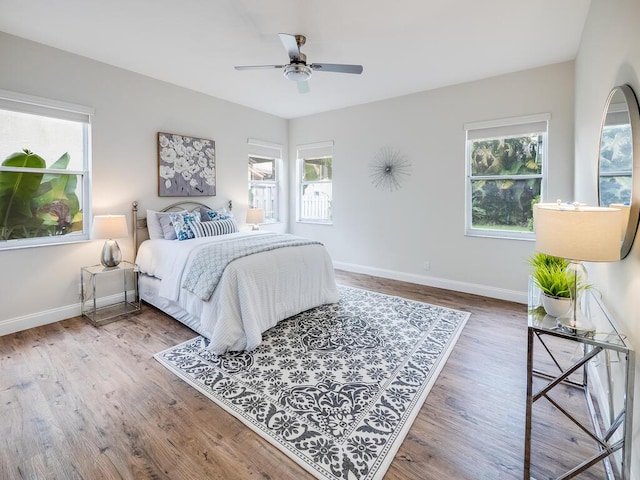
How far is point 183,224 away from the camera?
382 centimetres

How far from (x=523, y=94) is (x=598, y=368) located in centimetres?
314

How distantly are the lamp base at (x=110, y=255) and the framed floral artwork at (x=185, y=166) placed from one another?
3.16 ft

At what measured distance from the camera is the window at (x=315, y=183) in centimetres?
569

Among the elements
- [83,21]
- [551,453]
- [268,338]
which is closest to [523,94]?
[551,453]

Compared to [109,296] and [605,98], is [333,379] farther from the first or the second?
[109,296]

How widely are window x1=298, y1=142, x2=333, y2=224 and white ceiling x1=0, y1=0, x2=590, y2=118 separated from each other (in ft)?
5.72

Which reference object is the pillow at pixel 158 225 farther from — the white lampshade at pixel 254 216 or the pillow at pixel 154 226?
the white lampshade at pixel 254 216

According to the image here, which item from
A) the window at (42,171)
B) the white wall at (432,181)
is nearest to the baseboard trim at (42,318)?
the window at (42,171)

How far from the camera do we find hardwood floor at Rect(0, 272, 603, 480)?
1.54 m

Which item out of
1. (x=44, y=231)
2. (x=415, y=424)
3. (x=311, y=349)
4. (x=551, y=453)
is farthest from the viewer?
(x=44, y=231)

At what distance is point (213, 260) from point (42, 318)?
6.74ft

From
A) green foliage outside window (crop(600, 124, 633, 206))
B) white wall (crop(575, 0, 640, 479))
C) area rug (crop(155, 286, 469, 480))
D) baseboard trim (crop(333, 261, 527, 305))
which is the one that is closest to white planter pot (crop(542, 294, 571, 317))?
white wall (crop(575, 0, 640, 479))

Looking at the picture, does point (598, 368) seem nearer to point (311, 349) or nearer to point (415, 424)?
point (415, 424)

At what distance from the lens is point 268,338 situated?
2.85 metres
